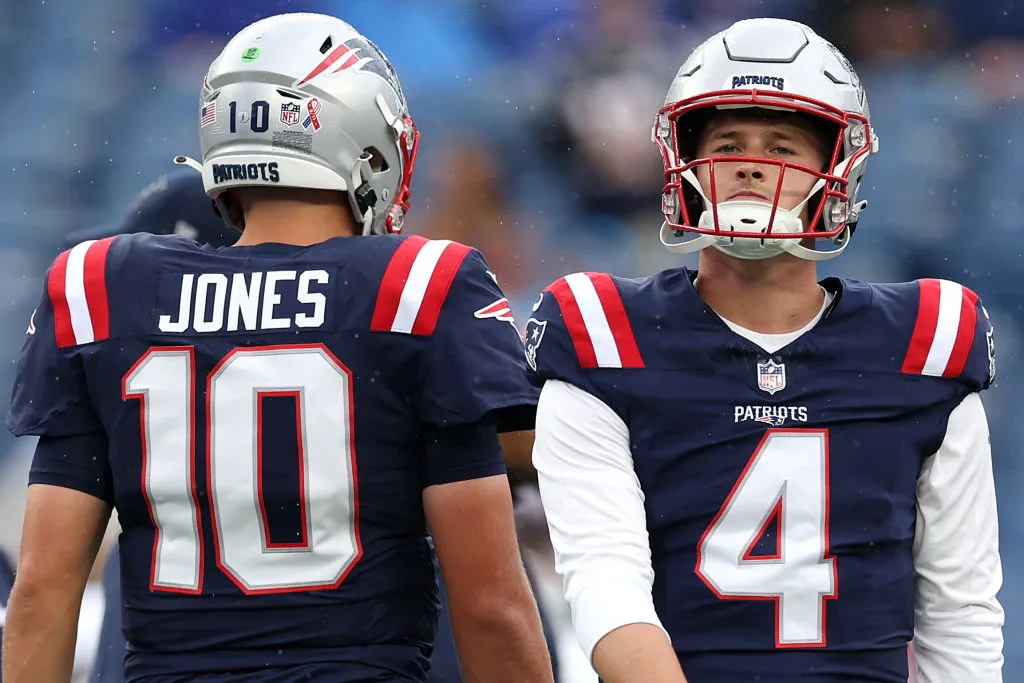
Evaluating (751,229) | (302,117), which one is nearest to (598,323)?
(751,229)

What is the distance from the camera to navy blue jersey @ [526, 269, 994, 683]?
1.81 m

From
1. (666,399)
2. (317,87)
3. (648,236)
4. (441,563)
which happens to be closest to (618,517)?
(666,399)

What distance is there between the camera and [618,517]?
1.82 m

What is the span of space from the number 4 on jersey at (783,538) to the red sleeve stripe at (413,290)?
0.47m

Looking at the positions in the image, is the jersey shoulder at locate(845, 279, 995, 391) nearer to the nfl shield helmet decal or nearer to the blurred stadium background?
the nfl shield helmet decal

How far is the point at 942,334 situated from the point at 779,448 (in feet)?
0.87

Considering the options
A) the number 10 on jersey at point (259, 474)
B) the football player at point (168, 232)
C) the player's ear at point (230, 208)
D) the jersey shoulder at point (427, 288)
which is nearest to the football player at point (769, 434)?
the jersey shoulder at point (427, 288)

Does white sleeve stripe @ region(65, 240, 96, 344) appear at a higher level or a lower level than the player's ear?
lower

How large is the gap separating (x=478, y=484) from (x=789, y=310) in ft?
1.56

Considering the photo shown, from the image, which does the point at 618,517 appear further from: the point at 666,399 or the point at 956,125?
the point at 956,125

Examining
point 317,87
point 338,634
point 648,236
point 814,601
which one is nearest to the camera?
point 814,601

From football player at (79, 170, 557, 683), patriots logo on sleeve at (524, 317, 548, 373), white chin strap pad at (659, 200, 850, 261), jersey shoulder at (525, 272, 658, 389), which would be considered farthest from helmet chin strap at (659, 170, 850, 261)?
football player at (79, 170, 557, 683)

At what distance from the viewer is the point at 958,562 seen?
1.87 m

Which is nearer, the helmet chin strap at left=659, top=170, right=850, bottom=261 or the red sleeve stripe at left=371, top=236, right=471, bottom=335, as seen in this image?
the helmet chin strap at left=659, top=170, right=850, bottom=261
